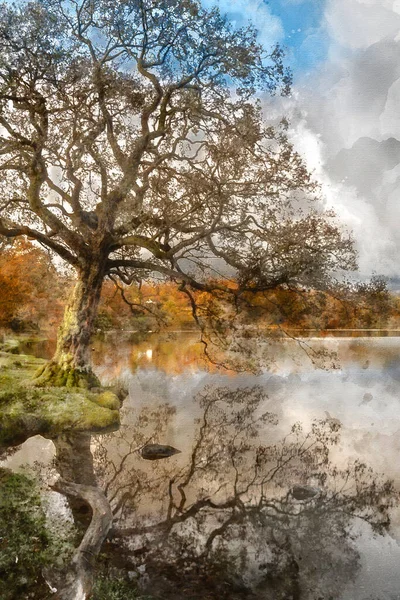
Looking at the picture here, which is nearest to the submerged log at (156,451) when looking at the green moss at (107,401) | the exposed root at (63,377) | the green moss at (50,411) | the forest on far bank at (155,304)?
the green moss at (50,411)

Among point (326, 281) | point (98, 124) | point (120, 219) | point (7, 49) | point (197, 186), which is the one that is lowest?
point (326, 281)

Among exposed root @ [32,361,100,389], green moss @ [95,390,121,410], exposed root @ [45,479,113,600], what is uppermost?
exposed root @ [32,361,100,389]

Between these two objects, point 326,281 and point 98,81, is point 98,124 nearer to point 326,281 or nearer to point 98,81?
point 98,81

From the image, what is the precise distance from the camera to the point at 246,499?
9.58 m

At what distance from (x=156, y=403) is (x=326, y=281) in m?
8.61

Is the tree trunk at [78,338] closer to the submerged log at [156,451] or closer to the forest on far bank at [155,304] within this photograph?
the forest on far bank at [155,304]

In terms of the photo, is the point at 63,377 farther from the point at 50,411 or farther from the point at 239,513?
the point at 239,513

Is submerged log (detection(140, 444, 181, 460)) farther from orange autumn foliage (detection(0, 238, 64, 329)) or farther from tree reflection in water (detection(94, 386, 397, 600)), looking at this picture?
orange autumn foliage (detection(0, 238, 64, 329))

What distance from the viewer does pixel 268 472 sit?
1128 centimetres

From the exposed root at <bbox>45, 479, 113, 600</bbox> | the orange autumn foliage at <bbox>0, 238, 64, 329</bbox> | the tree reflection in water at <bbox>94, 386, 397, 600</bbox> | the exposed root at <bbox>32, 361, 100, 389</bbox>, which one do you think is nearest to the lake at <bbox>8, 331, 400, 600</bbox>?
the tree reflection in water at <bbox>94, 386, 397, 600</bbox>

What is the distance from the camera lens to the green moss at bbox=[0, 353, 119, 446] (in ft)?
45.4

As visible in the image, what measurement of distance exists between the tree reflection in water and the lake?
0.03m

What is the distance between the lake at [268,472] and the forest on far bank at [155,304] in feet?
12.2

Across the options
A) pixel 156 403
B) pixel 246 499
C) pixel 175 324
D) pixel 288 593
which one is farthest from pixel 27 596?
pixel 175 324
